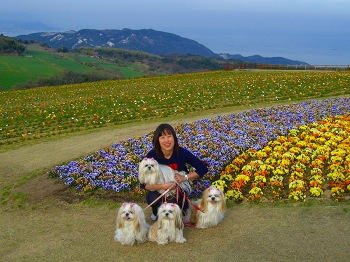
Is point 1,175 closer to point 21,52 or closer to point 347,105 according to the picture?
point 347,105

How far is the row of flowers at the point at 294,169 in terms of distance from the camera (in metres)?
9.17

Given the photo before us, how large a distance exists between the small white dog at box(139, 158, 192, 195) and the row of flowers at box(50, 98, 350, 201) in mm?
2133

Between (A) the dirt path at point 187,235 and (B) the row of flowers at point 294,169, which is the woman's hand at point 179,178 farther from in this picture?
(B) the row of flowers at point 294,169

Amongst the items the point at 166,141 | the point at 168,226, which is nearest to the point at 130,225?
the point at 168,226

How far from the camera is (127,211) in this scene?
6906 millimetres

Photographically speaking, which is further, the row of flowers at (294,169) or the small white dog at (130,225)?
the row of flowers at (294,169)

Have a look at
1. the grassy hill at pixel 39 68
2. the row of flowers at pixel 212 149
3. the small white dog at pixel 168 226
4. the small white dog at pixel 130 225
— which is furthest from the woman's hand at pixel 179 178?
the grassy hill at pixel 39 68

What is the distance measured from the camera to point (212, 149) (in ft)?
40.9

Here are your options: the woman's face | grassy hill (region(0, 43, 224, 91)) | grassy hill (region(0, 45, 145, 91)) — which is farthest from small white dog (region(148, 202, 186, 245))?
grassy hill (region(0, 45, 145, 91))

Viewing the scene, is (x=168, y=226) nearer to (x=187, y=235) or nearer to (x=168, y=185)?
(x=187, y=235)

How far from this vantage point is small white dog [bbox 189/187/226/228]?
7555 millimetres

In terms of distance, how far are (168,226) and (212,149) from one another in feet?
18.4

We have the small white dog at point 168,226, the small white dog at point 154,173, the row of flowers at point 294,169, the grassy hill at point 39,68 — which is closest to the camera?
the small white dog at point 168,226

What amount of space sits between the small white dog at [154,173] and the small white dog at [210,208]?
0.58m
